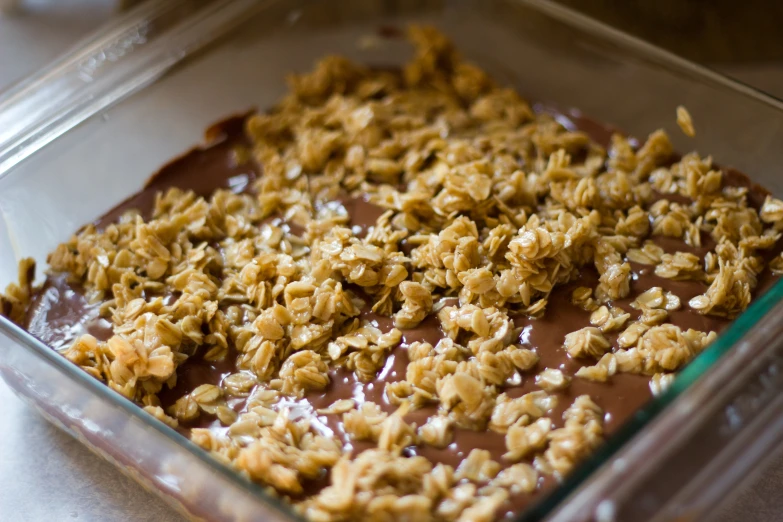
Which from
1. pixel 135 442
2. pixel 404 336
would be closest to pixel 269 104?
pixel 404 336

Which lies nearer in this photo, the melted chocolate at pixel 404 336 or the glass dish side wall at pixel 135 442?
the glass dish side wall at pixel 135 442

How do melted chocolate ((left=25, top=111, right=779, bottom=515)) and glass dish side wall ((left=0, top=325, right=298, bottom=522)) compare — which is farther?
melted chocolate ((left=25, top=111, right=779, bottom=515))

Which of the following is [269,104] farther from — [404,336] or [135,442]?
[135,442]

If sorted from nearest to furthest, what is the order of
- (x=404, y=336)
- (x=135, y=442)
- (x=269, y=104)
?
1. (x=135, y=442)
2. (x=404, y=336)
3. (x=269, y=104)

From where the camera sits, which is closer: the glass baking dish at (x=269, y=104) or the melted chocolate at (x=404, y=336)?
the glass baking dish at (x=269, y=104)

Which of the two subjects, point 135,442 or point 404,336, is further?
point 404,336
